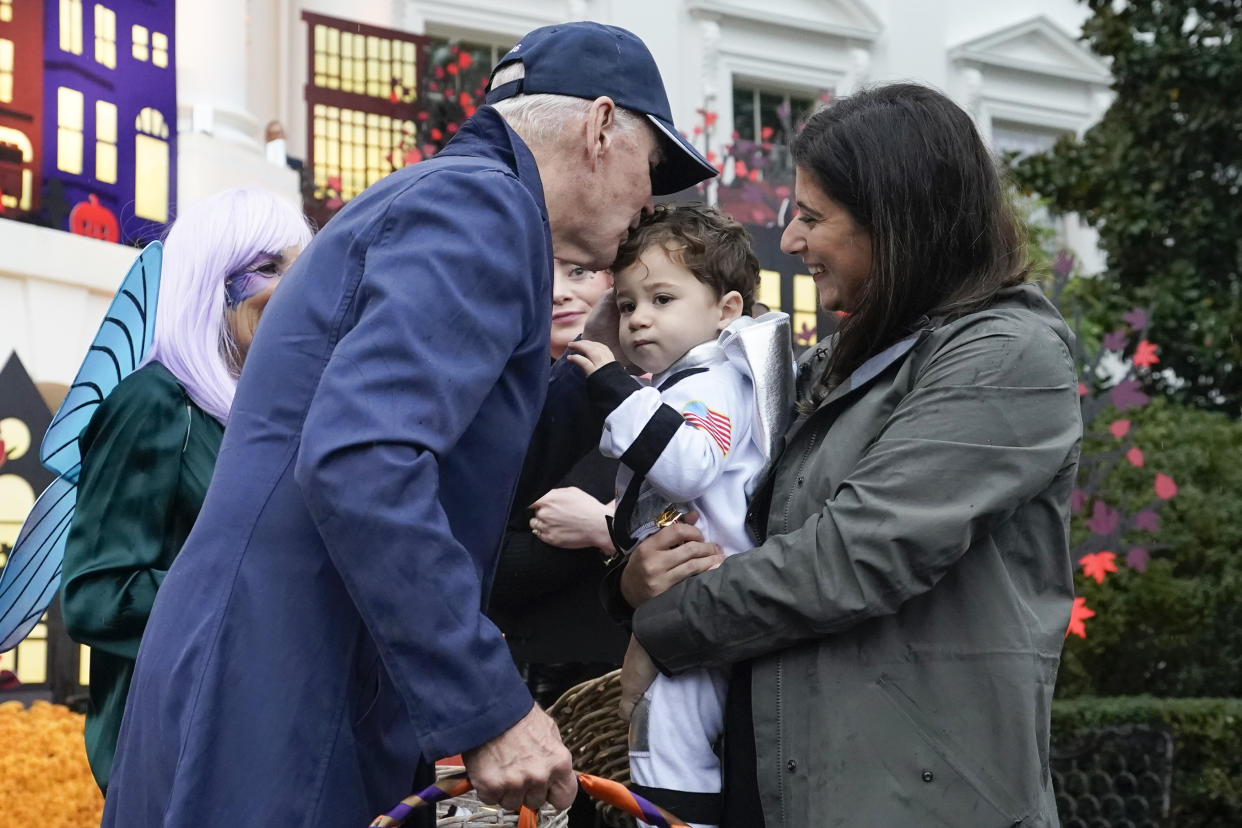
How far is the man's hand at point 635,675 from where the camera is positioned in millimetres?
2408

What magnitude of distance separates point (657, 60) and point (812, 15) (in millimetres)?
1902

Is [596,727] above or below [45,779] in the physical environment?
above

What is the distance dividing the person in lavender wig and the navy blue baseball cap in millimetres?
863

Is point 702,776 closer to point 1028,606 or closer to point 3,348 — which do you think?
point 1028,606

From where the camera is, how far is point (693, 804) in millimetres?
2354

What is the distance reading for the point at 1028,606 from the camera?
7.01 feet

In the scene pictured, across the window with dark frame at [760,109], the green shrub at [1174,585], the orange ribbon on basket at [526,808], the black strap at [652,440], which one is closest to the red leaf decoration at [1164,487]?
the green shrub at [1174,585]

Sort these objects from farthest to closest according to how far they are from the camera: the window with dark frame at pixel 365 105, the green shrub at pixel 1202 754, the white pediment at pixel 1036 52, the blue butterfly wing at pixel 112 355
→ the white pediment at pixel 1036 52 → the window with dark frame at pixel 365 105 → the green shrub at pixel 1202 754 → the blue butterfly wing at pixel 112 355

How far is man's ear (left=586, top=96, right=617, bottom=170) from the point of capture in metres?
2.27

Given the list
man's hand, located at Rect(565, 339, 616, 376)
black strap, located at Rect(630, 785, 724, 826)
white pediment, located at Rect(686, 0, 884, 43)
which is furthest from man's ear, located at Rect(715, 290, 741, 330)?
white pediment, located at Rect(686, 0, 884, 43)

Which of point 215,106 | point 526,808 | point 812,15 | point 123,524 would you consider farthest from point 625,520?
point 812,15

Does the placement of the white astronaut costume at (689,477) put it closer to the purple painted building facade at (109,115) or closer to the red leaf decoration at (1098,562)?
the red leaf decoration at (1098,562)

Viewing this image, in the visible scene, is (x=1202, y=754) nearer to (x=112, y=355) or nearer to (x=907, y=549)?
(x=907, y=549)

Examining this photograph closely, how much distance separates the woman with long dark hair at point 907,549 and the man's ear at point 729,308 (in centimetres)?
53
